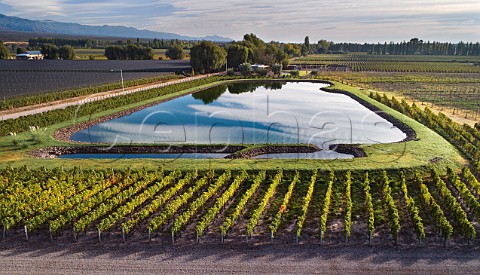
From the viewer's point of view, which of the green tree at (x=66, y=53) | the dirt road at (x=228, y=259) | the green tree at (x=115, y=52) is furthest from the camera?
the green tree at (x=115, y=52)

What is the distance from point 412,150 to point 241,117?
70.8 feet

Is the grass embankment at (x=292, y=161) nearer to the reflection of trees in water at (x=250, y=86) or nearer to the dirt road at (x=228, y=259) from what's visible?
the dirt road at (x=228, y=259)

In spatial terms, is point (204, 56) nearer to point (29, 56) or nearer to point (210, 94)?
point (210, 94)

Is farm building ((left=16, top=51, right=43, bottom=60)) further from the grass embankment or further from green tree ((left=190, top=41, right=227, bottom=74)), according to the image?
the grass embankment

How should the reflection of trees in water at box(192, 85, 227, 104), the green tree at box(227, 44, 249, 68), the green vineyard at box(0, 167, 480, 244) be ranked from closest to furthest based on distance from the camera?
1. the green vineyard at box(0, 167, 480, 244)
2. the reflection of trees in water at box(192, 85, 227, 104)
3. the green tree at box(227, 44, 249, 68)

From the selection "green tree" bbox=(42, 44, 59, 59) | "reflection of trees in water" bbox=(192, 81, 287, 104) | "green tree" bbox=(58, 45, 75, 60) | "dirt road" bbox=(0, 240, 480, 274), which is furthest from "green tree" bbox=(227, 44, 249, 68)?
"dirt road" bbox=(0, 240, 480, 274)

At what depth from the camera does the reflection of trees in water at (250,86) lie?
76.8 meters

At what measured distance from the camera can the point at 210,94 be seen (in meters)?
70.2

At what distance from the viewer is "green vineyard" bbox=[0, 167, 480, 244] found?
18375 millimetres

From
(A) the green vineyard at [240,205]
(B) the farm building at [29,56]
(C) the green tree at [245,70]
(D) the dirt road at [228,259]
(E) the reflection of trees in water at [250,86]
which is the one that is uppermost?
(B) the farm building at [29,56]

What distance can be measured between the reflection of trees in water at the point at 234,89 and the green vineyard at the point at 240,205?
37218 mm

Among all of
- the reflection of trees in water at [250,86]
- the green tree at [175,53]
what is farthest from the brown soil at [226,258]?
the green tree at [175,53]

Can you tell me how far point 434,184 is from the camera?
82.4 feet

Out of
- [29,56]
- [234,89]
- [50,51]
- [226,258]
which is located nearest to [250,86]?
[234,89]
